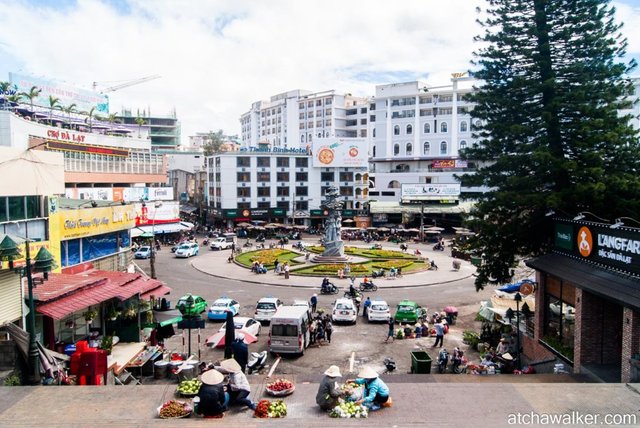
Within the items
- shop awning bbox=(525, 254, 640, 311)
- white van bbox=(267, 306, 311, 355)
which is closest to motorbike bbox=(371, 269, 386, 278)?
white van bbox=(267, 306, 311, 355)

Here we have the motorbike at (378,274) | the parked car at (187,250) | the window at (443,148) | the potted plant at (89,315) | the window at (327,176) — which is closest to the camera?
the potted plant at (89,315)

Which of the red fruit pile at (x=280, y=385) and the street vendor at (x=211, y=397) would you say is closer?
the street vendor at (x=211, y=397)

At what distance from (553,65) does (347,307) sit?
1473 centimetres

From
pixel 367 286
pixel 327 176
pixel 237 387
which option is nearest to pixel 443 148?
pixel 327 176

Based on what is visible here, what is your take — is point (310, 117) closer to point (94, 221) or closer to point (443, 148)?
point (443, 148)

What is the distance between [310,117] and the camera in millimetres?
110938

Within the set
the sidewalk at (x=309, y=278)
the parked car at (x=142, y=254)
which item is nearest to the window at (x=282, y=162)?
the sidewalk at (x=309, y=278)

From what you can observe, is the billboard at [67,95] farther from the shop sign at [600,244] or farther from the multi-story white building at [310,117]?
the shop sign at [600,244]

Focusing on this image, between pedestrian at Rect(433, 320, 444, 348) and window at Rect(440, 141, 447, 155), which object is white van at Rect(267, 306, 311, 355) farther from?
window at Rect(440, 141, 447, 155)

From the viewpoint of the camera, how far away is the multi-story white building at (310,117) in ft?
353

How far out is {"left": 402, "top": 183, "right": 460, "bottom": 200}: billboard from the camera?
246ft

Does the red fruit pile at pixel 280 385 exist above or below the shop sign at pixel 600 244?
below

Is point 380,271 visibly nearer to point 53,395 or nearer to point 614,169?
point 614,169

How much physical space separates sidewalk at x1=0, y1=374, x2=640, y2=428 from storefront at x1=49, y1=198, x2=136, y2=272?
34.4ft
